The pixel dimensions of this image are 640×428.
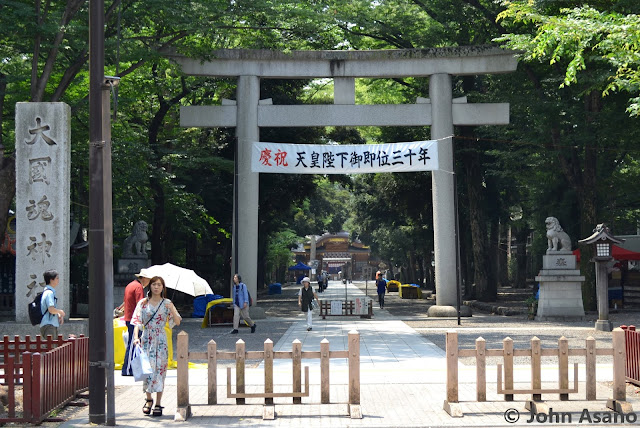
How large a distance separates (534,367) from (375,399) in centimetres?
232

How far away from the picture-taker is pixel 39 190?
17.1 m

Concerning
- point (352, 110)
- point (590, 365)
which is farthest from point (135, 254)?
point (590, 365)

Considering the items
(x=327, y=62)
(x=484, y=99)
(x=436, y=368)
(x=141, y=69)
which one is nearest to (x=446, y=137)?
(x=327, y=62)

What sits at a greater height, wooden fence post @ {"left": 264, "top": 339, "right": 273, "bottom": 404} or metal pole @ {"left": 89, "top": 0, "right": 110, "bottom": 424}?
metal pole @ {"left": 89, "top": 0, "right": 110, "bottom": 424}

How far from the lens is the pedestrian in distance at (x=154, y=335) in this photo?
1055cm

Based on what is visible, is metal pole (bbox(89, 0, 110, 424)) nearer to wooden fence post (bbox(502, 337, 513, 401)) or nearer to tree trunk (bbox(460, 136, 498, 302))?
wooden fence post (bbox(502, 337, 513, 401))

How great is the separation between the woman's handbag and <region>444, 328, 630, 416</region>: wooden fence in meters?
3.81

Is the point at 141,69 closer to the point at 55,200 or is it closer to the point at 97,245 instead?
the point at 55,200

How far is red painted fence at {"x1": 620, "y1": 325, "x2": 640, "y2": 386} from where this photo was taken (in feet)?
38.0

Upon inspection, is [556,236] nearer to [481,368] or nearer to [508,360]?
[508,360]

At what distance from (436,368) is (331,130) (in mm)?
26929

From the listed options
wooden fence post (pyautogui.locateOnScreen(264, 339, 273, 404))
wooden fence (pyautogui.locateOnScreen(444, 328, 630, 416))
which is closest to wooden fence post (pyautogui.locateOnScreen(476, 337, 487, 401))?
wooden fence (pyautogui.locateOnScreen(444, 328, 630, 416))

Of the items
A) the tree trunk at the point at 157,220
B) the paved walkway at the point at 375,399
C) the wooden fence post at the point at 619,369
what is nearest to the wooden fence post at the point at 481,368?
the paved walkway at the point at 375,399

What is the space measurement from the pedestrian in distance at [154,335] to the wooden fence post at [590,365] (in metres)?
5.35
